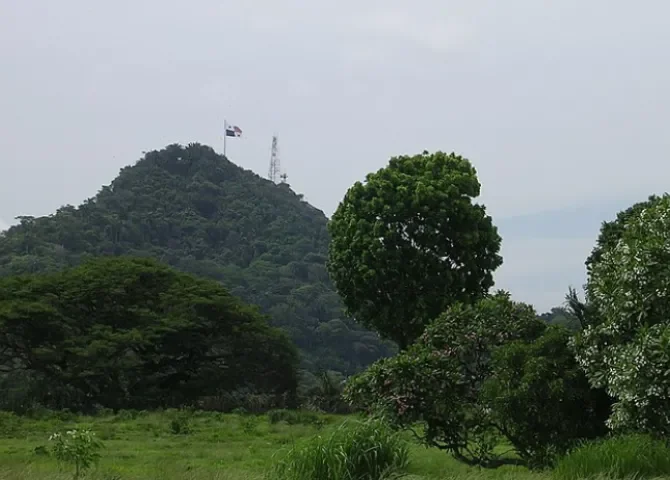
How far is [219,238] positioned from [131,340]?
34.9m

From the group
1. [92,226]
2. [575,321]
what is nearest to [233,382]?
[575,321]

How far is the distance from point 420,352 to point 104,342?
1692cm

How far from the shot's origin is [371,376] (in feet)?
38.3

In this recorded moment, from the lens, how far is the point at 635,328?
9.64m

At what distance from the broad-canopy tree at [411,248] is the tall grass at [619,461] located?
1207cm

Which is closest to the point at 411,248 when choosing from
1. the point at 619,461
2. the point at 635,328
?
the point at 635,328

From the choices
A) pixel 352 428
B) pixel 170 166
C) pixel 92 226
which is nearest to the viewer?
pixel 352 428

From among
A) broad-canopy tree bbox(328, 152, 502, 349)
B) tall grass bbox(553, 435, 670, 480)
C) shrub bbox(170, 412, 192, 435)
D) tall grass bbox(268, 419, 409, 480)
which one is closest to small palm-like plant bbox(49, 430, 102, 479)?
tall grass bbox(268, 419, 409, 480)

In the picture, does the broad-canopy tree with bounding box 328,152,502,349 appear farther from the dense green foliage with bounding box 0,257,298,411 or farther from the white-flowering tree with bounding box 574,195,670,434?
the white-flowering tree with bounding box 574,195,670,434

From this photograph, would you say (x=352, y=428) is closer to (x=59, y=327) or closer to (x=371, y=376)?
(x=371, y=376)

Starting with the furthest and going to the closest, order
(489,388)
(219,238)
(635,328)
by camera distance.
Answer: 1. (219,238)
2. (489,388)
3. (635,328)

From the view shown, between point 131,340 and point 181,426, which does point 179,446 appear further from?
point 131,340

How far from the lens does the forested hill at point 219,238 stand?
154 ft

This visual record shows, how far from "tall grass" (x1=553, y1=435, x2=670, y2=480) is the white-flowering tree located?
1.69 ft
